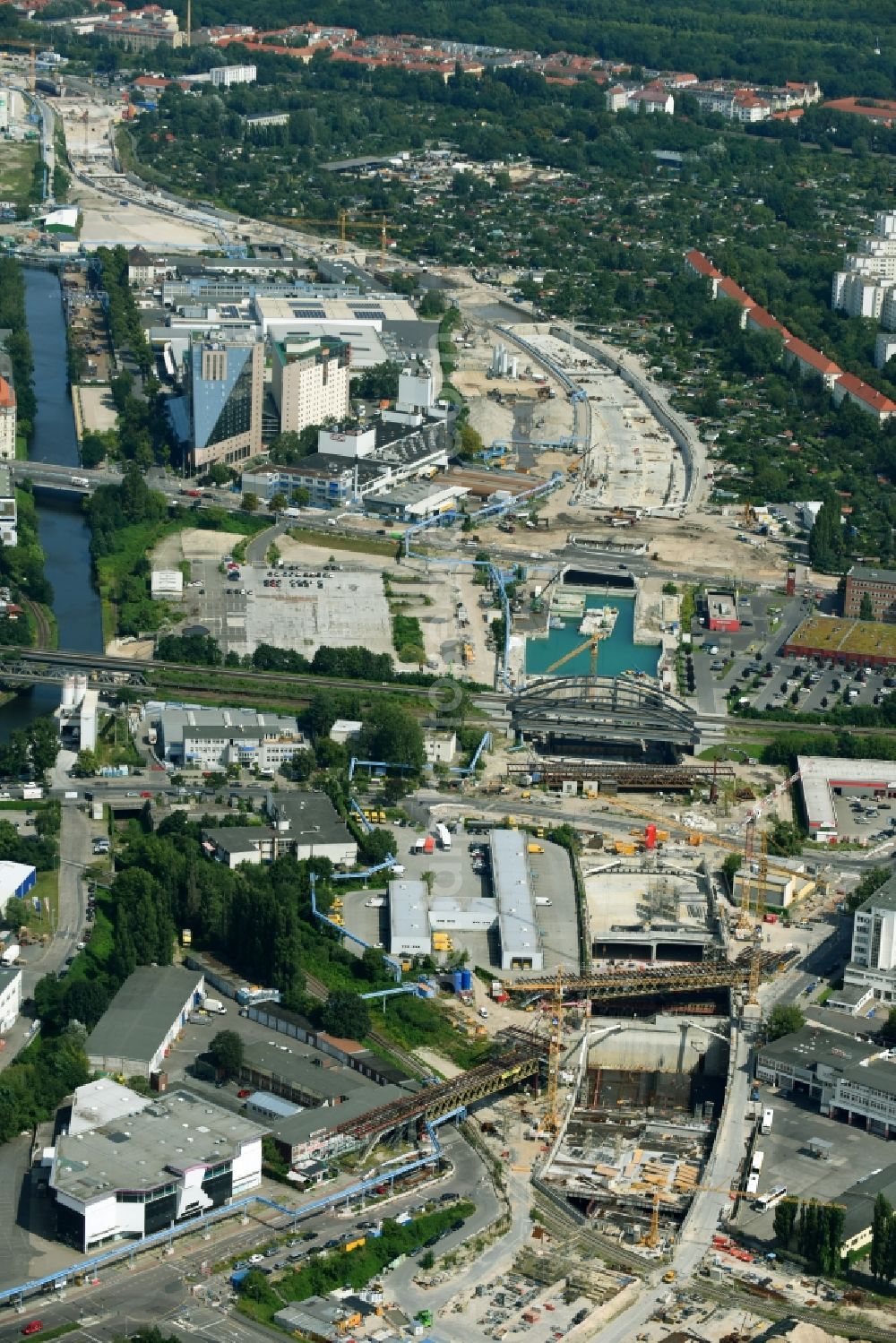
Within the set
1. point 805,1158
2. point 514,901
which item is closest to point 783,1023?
point 805,1158

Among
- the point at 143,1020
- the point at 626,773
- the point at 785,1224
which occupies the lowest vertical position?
the point at 626,773

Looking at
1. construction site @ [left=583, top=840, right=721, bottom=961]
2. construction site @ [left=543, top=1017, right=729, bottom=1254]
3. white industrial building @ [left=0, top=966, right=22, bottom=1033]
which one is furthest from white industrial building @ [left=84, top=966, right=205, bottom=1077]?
construction site @ [left=583, top=840, right=721, bottom=961]

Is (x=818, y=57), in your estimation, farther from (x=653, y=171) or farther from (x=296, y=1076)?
(x=296, y=1076)

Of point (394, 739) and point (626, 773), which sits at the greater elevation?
point (394, 739)

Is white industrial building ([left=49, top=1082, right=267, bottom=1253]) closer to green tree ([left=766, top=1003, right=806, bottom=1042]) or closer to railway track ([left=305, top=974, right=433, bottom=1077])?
railway track ([left=305, top=974, right=433, bottom=1077])

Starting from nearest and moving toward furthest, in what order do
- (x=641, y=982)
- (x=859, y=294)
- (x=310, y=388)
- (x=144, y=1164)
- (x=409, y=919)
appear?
(x=144, y=1164), (x=641, y=982), (x=409, y=919), (x=310, y=388), (x=859, y=294)

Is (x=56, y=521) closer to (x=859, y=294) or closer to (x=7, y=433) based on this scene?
(x=7, y=433)

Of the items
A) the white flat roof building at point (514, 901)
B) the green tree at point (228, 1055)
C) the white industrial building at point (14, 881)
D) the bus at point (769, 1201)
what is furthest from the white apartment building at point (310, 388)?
the bus at point (769, 1201)
